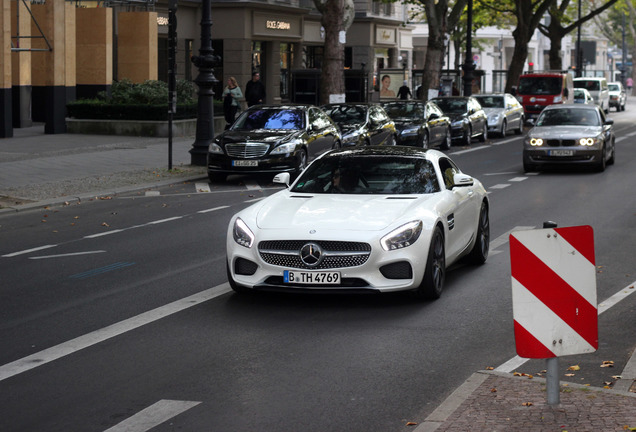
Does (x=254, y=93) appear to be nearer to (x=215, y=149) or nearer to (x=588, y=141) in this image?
(x=215, y=149)

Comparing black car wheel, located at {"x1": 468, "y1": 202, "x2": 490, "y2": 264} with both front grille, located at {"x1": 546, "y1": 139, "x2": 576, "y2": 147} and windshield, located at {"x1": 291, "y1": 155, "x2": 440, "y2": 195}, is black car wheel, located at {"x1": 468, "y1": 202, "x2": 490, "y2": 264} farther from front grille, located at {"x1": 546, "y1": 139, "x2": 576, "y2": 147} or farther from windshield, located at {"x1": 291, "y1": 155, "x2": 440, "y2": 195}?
front grille, located at {"x1": 546, "y1": 139, "x2": 576, "y2": 147}

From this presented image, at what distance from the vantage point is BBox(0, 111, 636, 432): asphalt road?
699cm

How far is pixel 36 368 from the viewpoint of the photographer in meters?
8.00

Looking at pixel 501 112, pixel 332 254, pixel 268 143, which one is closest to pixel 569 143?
pixel 268 143

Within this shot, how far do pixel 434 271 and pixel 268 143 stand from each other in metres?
12.4

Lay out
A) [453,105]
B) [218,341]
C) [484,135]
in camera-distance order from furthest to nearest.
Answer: [484,135] → [453,105] → [218,341]

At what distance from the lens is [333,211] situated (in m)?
10.4

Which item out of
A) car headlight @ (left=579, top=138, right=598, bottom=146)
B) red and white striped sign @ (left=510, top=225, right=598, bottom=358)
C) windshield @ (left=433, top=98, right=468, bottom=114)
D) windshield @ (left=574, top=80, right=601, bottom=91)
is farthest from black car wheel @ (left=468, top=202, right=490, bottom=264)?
windshield @ (left=574, top=80, right=601, bottom=91)

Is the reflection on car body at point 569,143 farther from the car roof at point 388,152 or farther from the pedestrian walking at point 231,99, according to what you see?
the car roof at point 388,152

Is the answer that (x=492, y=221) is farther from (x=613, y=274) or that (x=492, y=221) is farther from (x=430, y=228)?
(x=430, y=228)

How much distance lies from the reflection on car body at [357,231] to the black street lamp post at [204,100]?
13.8 m

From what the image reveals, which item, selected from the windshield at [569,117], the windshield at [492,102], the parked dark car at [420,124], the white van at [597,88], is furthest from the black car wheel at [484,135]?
the white van at [597,88]

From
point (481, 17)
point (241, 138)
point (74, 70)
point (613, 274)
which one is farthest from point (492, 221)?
point (481, 17)

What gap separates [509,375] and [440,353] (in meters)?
1.01
